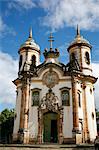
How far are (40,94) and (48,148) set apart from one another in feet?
35.0

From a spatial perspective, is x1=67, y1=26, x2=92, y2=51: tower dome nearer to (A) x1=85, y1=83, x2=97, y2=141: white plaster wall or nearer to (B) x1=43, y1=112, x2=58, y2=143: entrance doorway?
(A) x1=85, y1=83, x2=97, y2=141: white plaster wall

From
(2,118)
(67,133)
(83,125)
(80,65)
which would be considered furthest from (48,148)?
(2,118)

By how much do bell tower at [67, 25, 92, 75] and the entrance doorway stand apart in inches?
266

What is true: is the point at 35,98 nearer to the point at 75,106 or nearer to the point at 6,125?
the point at 75,106

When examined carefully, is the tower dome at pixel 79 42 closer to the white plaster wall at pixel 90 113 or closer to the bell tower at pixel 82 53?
the bell tower at pixel 82 53

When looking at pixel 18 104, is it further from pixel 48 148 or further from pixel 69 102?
pixel 48 148

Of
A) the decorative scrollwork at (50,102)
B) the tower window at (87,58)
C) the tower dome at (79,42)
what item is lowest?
the decorative scrollwork at (50,102)

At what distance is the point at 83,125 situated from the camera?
89.1 ft

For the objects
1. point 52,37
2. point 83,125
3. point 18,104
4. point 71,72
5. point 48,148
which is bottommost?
point 48,148

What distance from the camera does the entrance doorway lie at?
2683 centimetres

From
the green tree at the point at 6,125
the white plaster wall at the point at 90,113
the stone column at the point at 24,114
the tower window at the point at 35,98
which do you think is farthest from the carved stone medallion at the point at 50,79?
the green tree at the point at 6,125

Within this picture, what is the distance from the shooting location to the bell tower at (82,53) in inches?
1196

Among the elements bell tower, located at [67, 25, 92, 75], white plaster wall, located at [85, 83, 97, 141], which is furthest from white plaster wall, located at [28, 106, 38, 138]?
bell tower, located at [67, 25, 92, 75]

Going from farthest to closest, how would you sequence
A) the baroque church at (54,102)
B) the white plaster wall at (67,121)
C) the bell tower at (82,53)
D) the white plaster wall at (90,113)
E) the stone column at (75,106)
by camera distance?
the bell tower at (82,53) → the white plaster wall at (90,113) → the baroque church at (54,102) → the white plaster wall at (67,121) → the stone column at (75,106)
